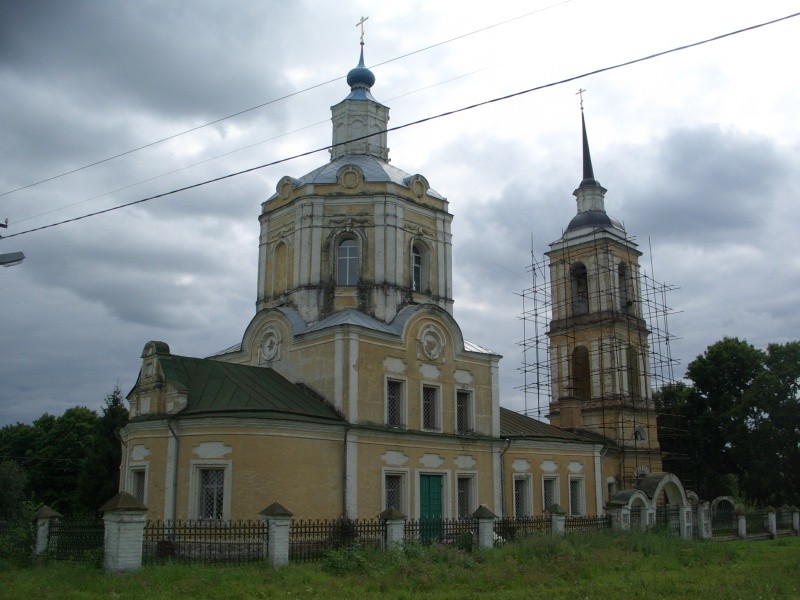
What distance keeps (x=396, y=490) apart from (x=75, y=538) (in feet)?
28.5

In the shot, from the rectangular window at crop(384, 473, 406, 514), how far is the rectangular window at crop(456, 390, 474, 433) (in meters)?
2.96

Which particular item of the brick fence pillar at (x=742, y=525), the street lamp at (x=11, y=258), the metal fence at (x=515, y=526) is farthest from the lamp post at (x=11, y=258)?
the brick fence pillar at (x=742, y=525)

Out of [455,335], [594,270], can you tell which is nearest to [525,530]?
[455,335]

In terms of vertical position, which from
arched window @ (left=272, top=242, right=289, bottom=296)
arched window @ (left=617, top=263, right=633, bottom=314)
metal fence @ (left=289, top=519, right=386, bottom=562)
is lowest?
metal fence @ (left=289, top=519, right=386, bottom=562)

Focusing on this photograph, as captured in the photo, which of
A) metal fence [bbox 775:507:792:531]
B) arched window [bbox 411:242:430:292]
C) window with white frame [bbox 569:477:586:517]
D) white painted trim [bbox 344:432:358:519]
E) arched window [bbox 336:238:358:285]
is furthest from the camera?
metal fence [bbox 775:507:792:531]

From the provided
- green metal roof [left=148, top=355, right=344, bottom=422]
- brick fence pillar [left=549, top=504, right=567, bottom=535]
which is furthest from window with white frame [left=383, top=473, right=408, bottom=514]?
brick fence pillar [left=549, top=504, right=567, bottom=535]

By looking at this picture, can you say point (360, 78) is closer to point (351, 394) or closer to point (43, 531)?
point (351, 394)

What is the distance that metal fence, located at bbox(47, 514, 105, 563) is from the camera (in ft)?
55.1

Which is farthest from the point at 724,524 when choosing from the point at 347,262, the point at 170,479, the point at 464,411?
the point at 170,479

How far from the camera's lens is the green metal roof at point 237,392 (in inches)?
776

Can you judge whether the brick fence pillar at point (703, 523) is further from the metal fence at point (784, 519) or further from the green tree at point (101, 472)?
the green tree at point (101, 472)

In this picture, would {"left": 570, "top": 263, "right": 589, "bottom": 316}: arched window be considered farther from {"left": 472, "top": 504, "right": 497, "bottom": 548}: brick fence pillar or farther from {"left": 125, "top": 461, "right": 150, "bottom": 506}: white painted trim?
{"left": 125, "top": 461, "right": 150, "bottom": 506}: white painted trim

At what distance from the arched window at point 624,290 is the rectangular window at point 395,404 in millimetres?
16874

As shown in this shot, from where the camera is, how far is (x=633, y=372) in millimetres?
36281
